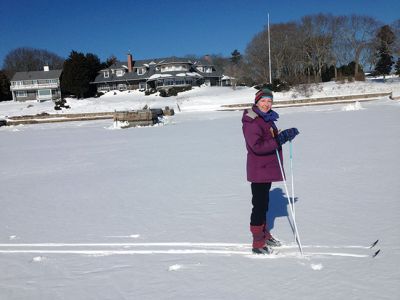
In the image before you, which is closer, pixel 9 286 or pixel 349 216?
pixel 9 286

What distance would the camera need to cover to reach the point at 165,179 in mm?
8336

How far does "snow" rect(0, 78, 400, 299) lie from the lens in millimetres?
3467

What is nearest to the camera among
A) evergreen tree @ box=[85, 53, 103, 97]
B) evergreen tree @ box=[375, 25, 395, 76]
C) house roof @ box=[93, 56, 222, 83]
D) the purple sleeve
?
the purple sleeve

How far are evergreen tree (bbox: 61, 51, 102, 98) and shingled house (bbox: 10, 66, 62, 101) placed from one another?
9570mm

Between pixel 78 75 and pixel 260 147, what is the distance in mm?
62850

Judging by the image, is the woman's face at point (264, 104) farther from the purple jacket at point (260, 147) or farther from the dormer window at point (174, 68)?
the dormer window at point (174, 68)

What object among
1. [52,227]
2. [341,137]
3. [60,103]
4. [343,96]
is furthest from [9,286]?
[60,103]

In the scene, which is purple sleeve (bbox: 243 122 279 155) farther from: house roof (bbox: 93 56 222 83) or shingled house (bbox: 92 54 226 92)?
house roof (bbox: 93 56 222 83)

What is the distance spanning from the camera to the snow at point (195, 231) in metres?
3.47

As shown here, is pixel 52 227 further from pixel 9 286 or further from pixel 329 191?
pixel 329 191

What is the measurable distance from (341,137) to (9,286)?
11.5 m

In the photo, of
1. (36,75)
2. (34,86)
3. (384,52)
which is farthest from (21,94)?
(384,52)

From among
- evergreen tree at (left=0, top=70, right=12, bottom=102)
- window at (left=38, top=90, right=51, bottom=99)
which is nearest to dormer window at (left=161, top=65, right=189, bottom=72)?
window at (left=38, top=90, right=51, bottom=99)

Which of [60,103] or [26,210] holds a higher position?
[60,103]
